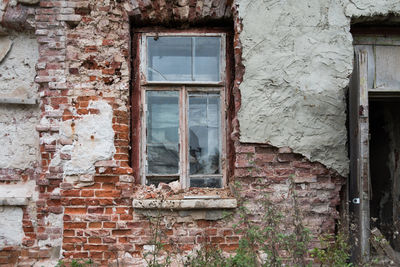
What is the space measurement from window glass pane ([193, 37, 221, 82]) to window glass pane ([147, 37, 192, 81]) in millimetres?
74

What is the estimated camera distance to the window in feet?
12.0

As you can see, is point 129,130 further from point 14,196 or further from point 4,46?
point 4,46

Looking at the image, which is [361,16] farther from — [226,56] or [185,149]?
[185,149]

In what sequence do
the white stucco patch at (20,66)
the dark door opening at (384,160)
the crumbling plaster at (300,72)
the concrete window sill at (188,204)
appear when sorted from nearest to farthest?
the concrete window sill at (188,204), the crumbling plaster at (300,72), the white stucco patch at (20,66), the dark door opening at (384,160)

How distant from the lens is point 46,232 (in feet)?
11.0

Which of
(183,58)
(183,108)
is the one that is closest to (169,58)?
(183,58)

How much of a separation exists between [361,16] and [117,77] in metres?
2.49

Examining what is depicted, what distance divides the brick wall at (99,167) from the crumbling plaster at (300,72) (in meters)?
0.12

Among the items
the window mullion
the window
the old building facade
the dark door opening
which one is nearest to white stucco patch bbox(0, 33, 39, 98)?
the old building facade

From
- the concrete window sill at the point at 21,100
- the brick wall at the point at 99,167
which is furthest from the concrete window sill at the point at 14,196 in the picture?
the concrete window sill at the point at 21,100

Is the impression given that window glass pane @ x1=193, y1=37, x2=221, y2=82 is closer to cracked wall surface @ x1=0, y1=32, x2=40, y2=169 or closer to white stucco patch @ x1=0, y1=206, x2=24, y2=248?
cracked wall surface @ x1=0, y1=32, x2=40, y2=169

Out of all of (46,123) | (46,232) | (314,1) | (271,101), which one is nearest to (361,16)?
(314,1)

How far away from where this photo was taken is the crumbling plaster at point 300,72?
3.39 meters

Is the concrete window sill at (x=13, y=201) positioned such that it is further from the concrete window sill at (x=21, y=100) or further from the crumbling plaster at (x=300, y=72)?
the crumbling plaster at (x=300, y=72)
